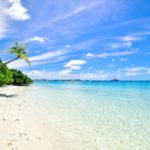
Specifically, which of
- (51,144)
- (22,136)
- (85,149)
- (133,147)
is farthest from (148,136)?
(22,136)

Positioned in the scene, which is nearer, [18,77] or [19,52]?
[19,52]

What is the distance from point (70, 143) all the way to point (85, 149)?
2.83ft

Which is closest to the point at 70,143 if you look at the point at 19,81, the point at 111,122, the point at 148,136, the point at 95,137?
the point at 95,137

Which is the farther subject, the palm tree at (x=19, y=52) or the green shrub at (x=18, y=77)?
the green shrub at (x=18, y=77)

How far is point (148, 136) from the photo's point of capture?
34.5 ft

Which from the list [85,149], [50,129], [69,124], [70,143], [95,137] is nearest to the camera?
[85,149]

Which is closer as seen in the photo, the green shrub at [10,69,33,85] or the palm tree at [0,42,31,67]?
the palm tree at [0,42,31,67]

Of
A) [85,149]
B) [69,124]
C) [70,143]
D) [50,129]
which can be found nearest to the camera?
[85,149]

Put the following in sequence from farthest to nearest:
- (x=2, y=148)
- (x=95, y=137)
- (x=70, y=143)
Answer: (x=95, y=137) < (x=70, y=143) < (x=2, y=148)

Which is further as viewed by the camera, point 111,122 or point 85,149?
point 111,122

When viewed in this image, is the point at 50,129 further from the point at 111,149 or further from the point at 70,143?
the point at 111,149

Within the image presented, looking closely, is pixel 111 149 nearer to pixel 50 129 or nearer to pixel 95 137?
pixel 95 137

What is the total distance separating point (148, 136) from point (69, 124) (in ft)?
13.6

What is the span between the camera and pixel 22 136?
32.0 feet
